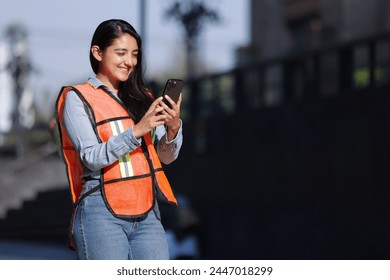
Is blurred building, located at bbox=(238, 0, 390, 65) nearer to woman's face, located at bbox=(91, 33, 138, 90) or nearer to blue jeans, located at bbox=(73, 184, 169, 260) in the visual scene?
woman's face, located at bbox=(91, 33, 138, 90)

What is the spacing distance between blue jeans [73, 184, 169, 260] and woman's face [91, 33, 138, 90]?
1.55 ft

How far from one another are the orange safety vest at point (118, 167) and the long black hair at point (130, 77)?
2.1 inches

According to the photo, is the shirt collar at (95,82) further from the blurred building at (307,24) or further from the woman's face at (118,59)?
the blurred building at (307,24)

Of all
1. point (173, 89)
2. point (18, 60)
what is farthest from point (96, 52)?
point (18, 60)

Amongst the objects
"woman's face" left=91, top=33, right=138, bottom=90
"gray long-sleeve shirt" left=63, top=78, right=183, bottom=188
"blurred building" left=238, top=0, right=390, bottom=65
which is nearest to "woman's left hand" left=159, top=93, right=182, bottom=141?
"gray long-sleeve shirt" left=63, top=78, right=183, bottom=188

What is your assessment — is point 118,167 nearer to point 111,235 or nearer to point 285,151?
point 111,235

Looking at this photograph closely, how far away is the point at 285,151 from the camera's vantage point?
20297 millimetres

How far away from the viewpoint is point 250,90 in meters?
23.1

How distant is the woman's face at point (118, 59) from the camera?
4.25 meters

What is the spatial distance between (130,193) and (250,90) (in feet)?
62.6

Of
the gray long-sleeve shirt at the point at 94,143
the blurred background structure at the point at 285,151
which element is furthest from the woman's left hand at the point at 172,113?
the blurred background structure at the point at 285,151

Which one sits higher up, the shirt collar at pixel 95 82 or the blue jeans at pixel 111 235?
the shirt collar at pixel 95 82

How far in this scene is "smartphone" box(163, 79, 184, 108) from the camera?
405cm
